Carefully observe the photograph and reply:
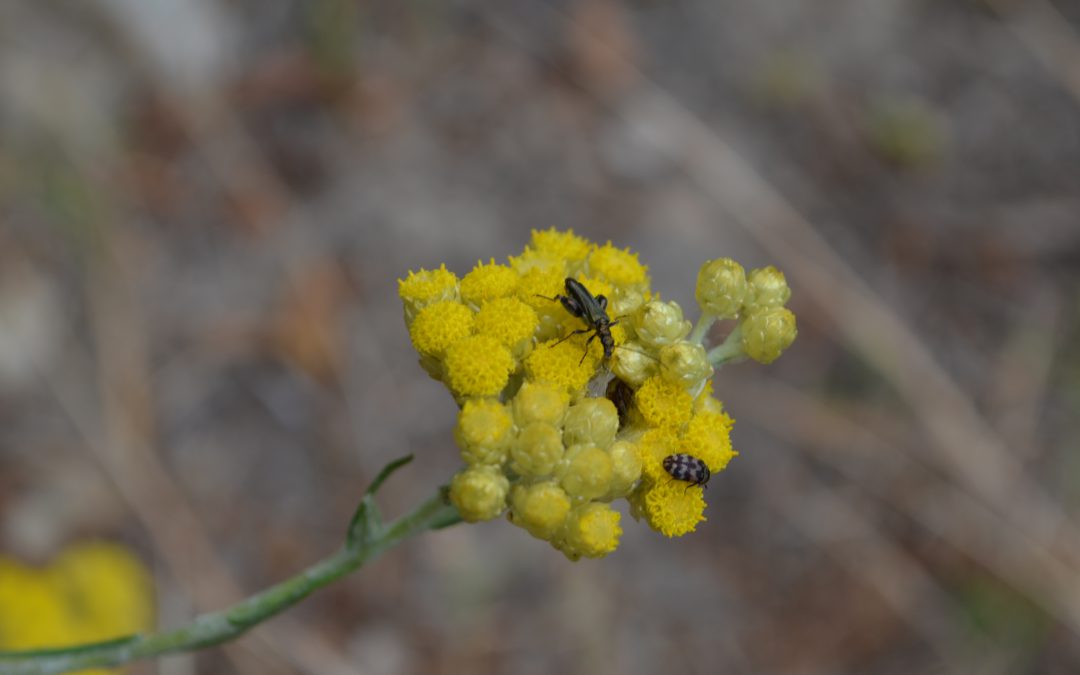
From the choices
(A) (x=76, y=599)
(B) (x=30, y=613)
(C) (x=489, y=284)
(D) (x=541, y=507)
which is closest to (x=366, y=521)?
(D) (x=541, y=507)

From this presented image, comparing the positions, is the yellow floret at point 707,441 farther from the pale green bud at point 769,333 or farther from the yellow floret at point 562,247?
the yellow floret at point 562,247

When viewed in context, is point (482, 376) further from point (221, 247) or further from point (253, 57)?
point (253, 57)

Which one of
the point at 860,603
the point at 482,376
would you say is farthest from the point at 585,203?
the point at 482,376

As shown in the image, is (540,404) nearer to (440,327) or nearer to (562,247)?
(440,327)

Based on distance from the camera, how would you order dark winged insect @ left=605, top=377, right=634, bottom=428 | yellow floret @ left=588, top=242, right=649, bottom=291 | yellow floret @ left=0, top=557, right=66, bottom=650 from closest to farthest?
dark winged insect @ left=605, top=377, right=634, bottom=428
yellow floret @ left=588, top=242, right=649, bottom=291
yellow floret @ left=0, top=557, right=66, bottom=650

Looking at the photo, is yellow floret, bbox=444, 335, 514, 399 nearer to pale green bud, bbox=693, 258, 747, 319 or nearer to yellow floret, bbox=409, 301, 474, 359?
yellow floret, bbox=409, 301, 474, 359

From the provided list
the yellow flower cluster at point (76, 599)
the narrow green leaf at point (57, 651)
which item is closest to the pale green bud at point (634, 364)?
the narrow green leaf at point (57, 651)

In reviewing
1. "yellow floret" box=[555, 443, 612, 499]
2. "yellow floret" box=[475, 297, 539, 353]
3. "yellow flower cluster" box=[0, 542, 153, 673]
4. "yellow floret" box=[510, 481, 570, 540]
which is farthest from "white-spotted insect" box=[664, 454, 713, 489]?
"yellow flower cluster" box=[0, 542, 153, 673]
